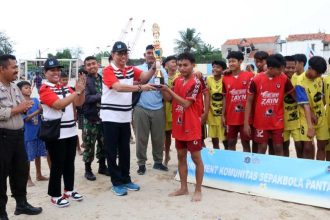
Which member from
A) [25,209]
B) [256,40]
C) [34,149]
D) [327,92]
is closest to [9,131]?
[25,209]

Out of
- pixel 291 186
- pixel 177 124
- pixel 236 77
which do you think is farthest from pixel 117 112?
pixel 291 186

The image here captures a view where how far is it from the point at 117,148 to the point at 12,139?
1673mm

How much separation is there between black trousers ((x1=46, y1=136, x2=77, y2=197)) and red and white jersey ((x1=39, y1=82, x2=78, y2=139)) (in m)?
0.12

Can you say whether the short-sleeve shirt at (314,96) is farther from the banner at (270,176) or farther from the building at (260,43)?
the building at (260,43)

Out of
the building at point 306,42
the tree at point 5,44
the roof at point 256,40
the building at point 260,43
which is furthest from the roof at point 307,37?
the tree at point 5,44

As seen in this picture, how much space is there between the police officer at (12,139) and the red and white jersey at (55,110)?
0.92ft

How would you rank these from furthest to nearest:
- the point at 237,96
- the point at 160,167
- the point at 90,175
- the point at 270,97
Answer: the point at 160,167 → the point at 90,175 → the point at 237,96 → the point at 270,97

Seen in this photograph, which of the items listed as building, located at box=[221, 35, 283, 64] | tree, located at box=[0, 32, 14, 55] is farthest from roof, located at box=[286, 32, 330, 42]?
tree, located at box=[0, 32, 14, 55]

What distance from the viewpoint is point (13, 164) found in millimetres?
4531

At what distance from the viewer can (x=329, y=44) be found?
53.5 meters

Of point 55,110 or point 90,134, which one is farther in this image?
point 90,134

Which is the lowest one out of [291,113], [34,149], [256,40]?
[34,149]

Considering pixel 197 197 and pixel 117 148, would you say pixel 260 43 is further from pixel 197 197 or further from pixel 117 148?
pixel 197 197

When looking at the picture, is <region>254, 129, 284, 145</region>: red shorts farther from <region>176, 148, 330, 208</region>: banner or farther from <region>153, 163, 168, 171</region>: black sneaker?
<region>153, 163, 168, 171</region>: black sneaker
